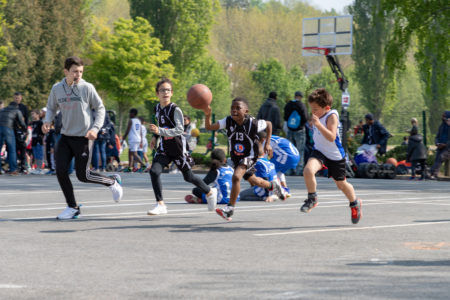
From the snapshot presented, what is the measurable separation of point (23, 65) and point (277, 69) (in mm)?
50622

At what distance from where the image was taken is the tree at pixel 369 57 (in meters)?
72.9

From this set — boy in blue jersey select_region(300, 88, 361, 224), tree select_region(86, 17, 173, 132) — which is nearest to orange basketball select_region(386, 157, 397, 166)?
boy in blue jersey select_region(300, 88, 361, 224)

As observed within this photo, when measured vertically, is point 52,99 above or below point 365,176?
above

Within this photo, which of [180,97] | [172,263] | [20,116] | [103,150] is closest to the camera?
[172,263]

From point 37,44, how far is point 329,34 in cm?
2580

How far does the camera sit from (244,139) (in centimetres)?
1016

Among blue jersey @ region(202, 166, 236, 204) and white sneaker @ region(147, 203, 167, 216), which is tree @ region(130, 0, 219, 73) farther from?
white sneaker @ region(147, 203, 167, 216)

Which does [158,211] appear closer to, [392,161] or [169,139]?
[169,139]

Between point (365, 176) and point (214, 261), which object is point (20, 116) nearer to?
point (365, 176)

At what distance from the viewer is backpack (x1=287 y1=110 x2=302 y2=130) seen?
21656 millimetres

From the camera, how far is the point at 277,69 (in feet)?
328

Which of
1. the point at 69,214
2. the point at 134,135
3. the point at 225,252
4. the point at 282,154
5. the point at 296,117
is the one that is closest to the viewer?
the point at 225,252

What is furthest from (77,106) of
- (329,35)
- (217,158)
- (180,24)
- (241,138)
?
(180,24)

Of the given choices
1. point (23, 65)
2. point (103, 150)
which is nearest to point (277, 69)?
point (23, 65)
